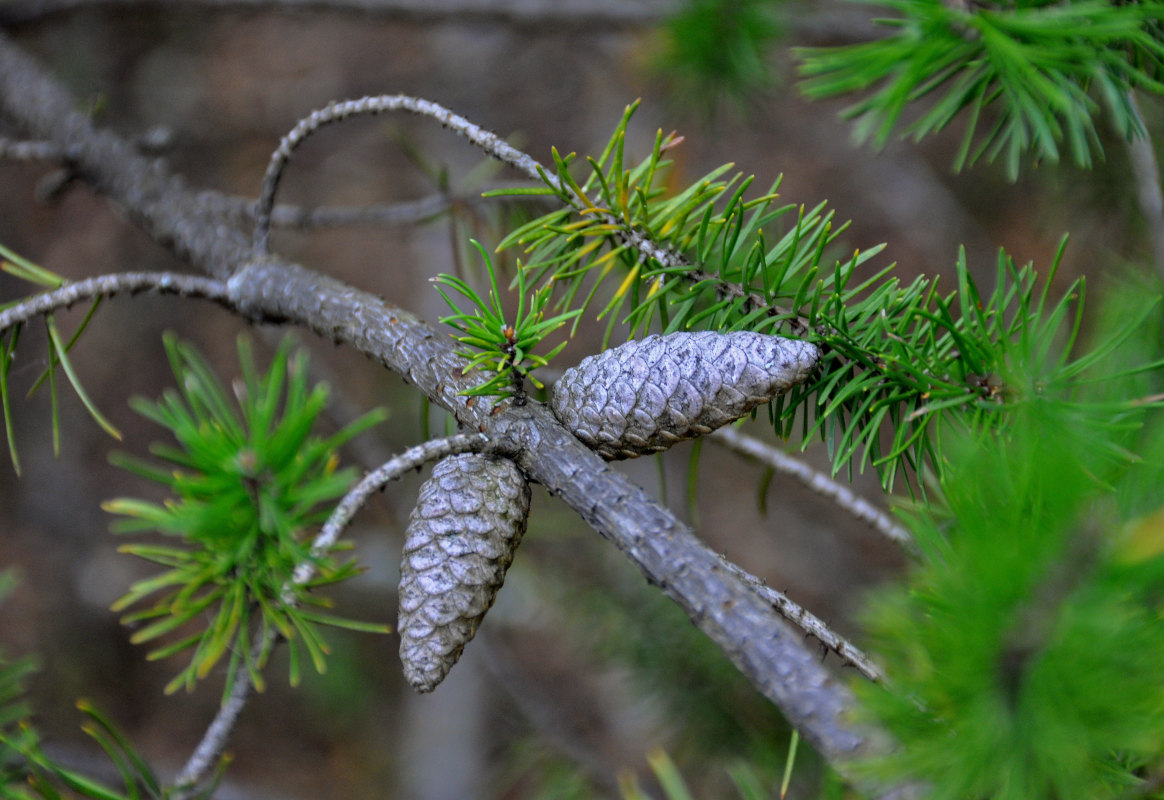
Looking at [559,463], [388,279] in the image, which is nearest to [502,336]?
[559,463]

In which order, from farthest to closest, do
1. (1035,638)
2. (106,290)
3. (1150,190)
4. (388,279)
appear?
(388,279), (1150,190), (106,290), (1035,638)

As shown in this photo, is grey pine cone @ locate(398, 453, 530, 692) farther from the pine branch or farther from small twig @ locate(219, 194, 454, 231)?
small twig @ locate(219, 194, 454, 231)

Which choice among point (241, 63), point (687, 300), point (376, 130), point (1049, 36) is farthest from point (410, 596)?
point (241, 63)

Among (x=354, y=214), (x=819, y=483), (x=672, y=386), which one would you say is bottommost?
(x=819, y=483)

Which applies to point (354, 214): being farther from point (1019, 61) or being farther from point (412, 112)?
point (1019, 61)

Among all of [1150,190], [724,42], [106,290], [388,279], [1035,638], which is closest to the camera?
[1035,638]

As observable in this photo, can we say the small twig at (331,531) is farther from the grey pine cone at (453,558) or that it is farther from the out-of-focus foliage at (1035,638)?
the out-of-focus foliage at (1035,638)
